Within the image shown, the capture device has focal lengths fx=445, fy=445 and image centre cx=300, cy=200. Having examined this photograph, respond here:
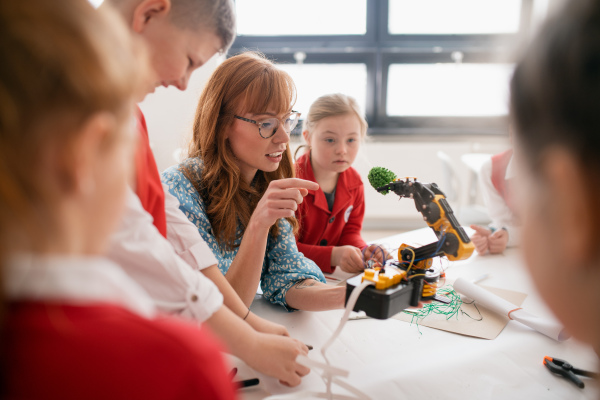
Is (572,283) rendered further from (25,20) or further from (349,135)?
(349,135)

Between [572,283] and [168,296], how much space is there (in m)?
0.59

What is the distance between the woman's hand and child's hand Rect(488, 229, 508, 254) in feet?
3.08

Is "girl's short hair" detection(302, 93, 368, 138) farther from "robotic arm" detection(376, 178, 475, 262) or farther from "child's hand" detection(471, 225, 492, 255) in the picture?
"robotic arm" detection(376, 178, 475, 262)

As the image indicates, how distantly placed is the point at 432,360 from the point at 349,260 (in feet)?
2.08

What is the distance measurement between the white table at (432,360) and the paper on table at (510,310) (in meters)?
0.02

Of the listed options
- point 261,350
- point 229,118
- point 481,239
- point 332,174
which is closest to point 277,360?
point 261,350

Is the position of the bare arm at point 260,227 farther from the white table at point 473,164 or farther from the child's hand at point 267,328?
the white table at point 473,164

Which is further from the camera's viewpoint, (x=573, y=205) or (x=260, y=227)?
(x=260, y=227)

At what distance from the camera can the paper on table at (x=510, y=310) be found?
3.51 feet

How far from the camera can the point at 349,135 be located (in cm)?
203

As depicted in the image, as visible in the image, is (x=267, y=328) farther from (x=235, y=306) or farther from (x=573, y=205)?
(x=573, y=205)

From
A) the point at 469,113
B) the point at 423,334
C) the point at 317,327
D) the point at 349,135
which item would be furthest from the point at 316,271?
the point at 469,113

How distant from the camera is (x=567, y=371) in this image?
36.2 inches

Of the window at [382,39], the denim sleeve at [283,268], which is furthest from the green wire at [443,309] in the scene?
the window at [382,39]
